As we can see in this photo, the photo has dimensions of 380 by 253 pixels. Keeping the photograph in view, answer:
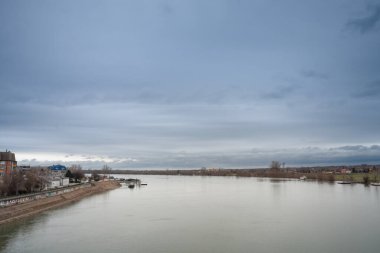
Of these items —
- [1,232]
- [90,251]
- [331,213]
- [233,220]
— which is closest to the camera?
[90,251]

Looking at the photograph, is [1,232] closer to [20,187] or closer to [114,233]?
[114,233]

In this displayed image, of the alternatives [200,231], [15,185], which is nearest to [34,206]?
[15,185]

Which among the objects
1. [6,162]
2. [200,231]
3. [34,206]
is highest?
[6,162]

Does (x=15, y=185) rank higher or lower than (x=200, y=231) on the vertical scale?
higher

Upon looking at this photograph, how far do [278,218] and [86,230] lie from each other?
1291 centimetres

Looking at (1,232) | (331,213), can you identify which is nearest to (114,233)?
(1,232)

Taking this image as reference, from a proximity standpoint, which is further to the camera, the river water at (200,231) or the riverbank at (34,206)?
the riverbank at (34,206)

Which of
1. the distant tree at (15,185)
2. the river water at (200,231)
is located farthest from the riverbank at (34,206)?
the distant tree at (15,185)

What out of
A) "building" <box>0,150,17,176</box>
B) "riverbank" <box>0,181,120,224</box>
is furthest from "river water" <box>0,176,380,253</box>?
"building" <box>0,150,17,176</box>

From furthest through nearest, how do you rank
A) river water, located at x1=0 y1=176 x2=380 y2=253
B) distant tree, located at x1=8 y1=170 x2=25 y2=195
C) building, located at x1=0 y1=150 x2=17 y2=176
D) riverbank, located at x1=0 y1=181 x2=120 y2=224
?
1. building, located at x1=0 y1=150 x2=17 y2=176
2. distant tree, located at x1=8 y1=170 x2=25 y2=195
3. riverbank, located at x1=0 y1=181 x2=120 y2=224
4. river water, located at x1=0 y1=176 x2=380 y2=253

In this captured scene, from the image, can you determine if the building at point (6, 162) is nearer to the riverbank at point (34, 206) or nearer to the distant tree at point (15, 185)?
the riverbank at point (34, 206)

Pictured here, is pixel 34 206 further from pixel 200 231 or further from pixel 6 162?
pixel 6 162

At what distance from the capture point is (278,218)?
25531 mm

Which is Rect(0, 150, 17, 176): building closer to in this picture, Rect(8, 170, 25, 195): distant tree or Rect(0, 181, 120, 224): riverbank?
Rect(0, 181, 120, 224): riverbank
